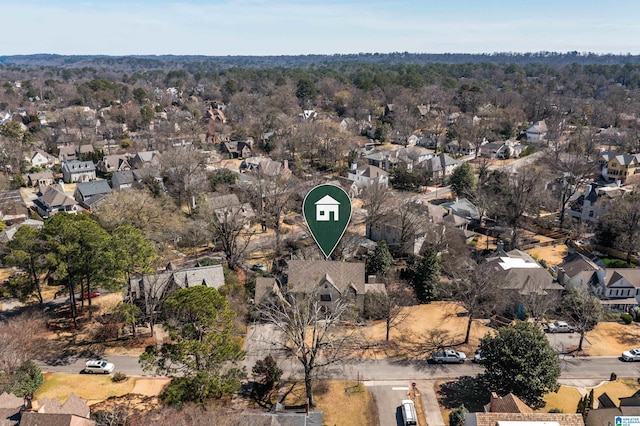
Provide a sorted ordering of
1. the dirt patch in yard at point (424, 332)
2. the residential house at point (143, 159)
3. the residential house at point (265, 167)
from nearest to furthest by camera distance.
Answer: the dirt patch in yard at point (424, 332) < the residential house at point (265, 167) < the residential house at point (143, 159)

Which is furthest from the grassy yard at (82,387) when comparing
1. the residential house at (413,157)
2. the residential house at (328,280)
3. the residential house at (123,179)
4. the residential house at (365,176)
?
the residential house at (413,157)

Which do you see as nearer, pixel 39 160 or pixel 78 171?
pixel 78 171

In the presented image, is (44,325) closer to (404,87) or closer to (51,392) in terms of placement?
(51,392)

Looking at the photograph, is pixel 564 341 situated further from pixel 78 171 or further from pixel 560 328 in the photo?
pixel 78 171

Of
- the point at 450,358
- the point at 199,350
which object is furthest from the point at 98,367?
the point at 450,358

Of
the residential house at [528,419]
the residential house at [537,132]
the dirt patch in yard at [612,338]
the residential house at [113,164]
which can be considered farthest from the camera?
the residential house at [537,132]

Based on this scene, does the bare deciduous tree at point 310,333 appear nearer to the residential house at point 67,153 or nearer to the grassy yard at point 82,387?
the grassy yard at point 82,387

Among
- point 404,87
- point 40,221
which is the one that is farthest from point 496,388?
point 404,87

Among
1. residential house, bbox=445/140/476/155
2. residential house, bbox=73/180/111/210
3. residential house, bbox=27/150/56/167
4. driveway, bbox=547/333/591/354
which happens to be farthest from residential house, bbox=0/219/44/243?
residential house, bbox=445/140/476/155
